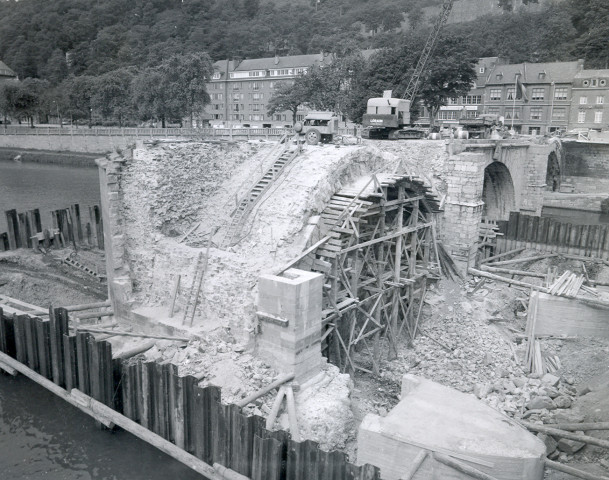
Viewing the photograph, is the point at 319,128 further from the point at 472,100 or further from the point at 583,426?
the point at 472,100

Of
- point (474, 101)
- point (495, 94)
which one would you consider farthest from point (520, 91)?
point (474, 101)

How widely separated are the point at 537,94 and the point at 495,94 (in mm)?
5406

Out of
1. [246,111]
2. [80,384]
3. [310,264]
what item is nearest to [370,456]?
[310,264]

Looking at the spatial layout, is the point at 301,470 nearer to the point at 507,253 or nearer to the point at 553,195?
the point at 507,253

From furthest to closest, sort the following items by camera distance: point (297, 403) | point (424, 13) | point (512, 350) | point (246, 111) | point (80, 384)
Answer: point (424, 13) < point (246, 111) < point (512, 350) < point (80, 384) < point (297, 403)

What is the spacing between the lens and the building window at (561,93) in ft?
228

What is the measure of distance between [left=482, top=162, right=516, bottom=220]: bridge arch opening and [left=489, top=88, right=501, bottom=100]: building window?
4125 cm

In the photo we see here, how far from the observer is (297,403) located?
43.1 ft

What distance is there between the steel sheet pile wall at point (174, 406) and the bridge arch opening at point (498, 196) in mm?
29995

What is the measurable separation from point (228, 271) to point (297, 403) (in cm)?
437

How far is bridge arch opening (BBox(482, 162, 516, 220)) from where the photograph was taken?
37.3 m

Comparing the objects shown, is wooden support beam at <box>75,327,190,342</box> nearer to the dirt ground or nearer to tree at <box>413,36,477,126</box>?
the dirt ground

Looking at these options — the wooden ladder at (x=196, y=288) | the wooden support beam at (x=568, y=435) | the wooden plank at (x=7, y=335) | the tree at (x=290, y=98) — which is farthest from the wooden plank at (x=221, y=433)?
the tree at (x=290, y=98)

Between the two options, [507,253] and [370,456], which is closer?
[370,456]
